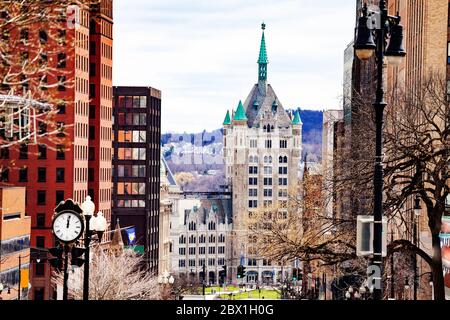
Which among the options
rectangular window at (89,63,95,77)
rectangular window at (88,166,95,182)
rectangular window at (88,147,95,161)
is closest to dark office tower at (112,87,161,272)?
rectangular window at (88,147,95,161)

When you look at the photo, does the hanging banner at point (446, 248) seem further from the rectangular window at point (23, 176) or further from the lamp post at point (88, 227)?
the rectangular window at point (23, 176)

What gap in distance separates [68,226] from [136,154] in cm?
15010

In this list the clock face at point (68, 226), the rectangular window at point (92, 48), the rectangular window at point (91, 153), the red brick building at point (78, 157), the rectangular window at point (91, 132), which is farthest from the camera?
the rectangular window at point (91, 153)

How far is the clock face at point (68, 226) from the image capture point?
3447cm

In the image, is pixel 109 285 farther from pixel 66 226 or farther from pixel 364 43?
pixel 364 43

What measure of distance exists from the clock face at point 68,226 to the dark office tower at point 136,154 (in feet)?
474

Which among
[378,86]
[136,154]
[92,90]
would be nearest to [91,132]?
[92,90]

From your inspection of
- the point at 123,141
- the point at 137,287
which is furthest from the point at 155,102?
the point at 137,287

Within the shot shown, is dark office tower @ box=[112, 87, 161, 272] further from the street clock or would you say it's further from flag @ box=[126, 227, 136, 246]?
the street clock

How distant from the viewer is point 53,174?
12912 centimetres

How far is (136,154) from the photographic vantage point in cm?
18488

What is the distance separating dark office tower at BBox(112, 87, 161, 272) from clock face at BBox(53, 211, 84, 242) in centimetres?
14434

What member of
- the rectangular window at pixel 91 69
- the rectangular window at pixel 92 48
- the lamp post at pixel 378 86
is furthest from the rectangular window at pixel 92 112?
the lamp post at pixel 378 86
